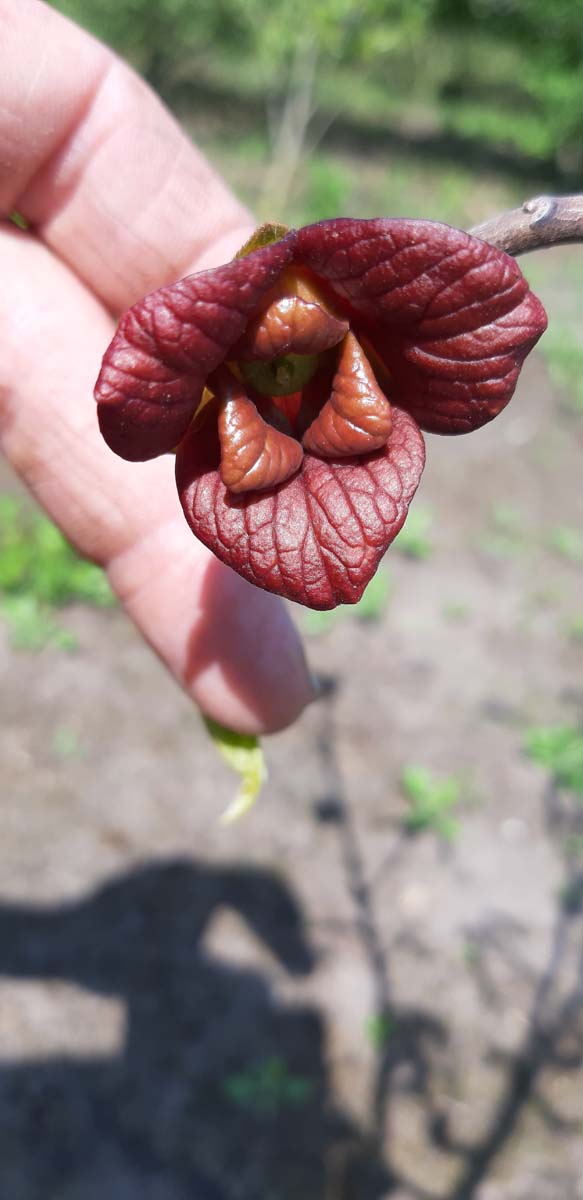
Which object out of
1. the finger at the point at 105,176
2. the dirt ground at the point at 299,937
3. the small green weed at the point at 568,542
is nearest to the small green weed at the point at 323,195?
the small green weed at the point at 568,542

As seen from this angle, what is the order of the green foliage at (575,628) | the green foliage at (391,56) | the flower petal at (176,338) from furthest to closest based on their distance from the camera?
the green foliage at (391,56), the green foliage at (575,628), the flower petal at (176,338)

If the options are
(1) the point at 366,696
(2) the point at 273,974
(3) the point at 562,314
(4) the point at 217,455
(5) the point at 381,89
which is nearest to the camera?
(4) the point at 217,455

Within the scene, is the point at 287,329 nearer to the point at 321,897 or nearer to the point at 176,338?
the point at 176,338

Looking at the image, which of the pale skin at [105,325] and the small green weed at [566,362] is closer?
the pale skin at [105,325]

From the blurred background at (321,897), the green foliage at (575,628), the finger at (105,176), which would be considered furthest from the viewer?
the green foliage at (575,628)

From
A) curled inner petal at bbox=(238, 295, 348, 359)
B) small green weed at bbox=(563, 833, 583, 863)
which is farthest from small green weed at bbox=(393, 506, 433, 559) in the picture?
curled inner petal at bbox=(238, 295, 348, 359)

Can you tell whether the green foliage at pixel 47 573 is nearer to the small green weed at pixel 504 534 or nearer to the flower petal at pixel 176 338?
the small green weed at pixel 504 534

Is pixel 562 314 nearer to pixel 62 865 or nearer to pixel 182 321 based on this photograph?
pixel 62 865

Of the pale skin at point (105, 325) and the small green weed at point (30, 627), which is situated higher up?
the pale skin at point (105, 325)

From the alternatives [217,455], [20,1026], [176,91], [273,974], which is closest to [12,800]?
[20,1026]

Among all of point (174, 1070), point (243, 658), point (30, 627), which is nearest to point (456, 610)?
point (30, 627)
